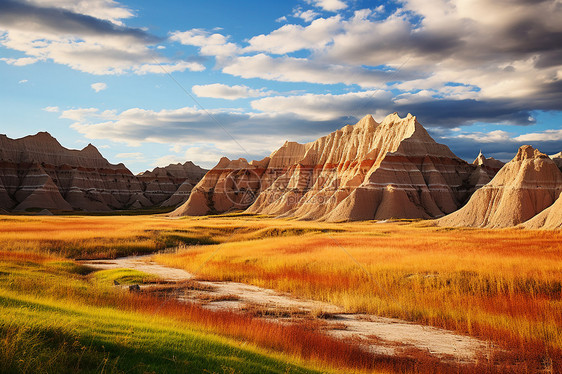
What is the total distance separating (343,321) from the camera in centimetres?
1432

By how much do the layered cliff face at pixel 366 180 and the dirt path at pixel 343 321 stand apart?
7381cm

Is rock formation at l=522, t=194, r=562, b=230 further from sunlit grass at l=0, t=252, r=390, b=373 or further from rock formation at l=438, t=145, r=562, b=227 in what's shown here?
sunlit grass at l=0, t=252, r=390, b=373

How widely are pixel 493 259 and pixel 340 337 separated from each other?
50.9 feet

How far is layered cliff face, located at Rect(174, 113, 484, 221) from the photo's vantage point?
94.8 m

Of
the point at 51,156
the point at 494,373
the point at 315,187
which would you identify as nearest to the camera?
the point at 494,373

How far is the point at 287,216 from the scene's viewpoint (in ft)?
364

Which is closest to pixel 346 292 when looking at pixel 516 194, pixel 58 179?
pixel 516 194

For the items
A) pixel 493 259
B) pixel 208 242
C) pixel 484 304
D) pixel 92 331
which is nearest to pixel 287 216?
pixel 208 242

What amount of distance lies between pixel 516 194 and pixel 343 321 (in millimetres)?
59657


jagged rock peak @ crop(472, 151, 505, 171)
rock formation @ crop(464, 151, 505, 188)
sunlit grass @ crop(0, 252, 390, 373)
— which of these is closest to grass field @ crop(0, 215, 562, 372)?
sunlit grass @ crop(0, 252, 390, 373)

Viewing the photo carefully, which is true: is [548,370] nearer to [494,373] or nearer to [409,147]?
[494,373]

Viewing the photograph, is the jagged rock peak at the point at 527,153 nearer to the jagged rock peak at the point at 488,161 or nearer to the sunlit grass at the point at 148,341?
the jagged rock peak at the point at 488,161

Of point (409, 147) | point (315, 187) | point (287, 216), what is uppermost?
point (409, 147)

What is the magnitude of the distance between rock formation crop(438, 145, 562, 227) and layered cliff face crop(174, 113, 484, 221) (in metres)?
22.7
